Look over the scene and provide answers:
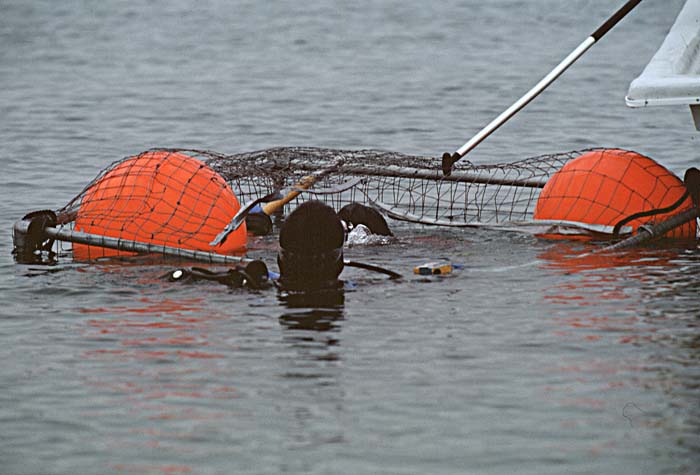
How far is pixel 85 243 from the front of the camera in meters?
12.0

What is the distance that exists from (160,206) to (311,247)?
2084mm

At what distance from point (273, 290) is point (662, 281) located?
327 centimetres

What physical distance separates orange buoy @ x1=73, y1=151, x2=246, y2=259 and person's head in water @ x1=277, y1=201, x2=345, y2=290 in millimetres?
1511

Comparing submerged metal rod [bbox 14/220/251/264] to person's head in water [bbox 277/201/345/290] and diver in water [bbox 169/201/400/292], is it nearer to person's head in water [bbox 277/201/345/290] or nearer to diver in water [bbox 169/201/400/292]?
diver in water [bbox 169/201/400/292]

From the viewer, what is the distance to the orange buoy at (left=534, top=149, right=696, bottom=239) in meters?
13.0

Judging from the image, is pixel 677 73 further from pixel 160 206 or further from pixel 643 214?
pixel 160 206

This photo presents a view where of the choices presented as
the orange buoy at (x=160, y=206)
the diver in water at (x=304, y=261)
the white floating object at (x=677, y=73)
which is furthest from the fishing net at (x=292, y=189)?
the diver in water at (x=304, y=261)

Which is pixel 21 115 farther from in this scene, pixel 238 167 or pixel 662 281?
pixel 662 281

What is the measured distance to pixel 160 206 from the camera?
40.2ft

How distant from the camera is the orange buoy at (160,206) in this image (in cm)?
1216

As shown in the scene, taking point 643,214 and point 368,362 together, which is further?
point 643,214

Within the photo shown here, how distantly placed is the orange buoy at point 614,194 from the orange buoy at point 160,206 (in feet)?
10.2

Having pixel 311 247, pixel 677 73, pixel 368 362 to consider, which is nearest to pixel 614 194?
pixel 677 73

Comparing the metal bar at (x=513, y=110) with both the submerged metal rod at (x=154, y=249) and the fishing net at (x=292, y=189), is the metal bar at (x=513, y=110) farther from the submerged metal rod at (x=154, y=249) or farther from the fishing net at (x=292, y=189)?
the submerged metal rod at (x=154, y=249)
